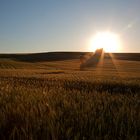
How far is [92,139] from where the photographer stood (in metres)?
2.16

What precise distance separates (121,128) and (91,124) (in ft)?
1.05

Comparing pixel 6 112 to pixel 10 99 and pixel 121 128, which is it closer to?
pixel 10 99

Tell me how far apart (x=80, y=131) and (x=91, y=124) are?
0.61 ft

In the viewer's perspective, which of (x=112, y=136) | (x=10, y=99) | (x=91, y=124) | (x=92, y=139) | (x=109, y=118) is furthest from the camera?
(x=10, y=99)

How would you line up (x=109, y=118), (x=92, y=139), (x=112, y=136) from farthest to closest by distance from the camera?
(x=109, y=118), (x=112, y=136), (x=92, y=139)

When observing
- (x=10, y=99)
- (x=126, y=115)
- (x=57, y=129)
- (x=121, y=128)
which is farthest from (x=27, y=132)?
(x=10, y=99)

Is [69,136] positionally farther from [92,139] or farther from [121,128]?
[121,128]

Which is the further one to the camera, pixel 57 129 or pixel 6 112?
pixel 6 112

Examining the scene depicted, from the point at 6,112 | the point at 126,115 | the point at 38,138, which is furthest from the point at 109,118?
the point at 6,112

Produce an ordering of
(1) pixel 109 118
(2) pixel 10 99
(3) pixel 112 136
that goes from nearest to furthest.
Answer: (3) pixel 112 136
(1) pixel 109 118
(2) pixel 10 99

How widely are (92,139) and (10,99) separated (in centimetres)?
214

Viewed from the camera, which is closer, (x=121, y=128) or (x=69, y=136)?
(x=69, y=136)

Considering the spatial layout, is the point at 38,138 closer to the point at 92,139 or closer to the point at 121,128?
the point at 92,139

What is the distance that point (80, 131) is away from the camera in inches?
94.7
